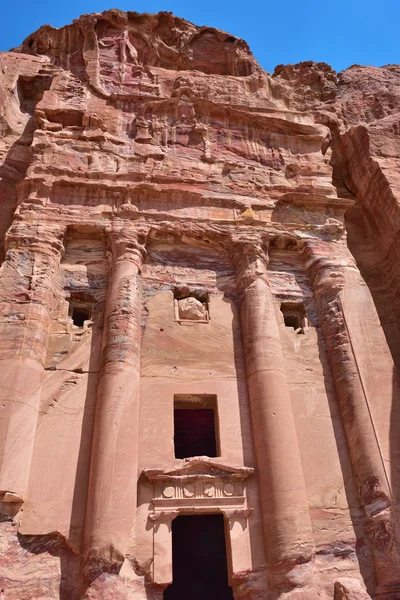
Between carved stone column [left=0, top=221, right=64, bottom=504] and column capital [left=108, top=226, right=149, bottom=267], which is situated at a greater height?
column capital [left=108, top=226, right=149, bottom=267]

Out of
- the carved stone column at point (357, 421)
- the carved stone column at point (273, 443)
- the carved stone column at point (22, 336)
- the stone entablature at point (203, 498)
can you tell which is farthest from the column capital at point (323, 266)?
the carved stone column at point (22, 336)

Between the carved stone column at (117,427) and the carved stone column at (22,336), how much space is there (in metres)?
1.14

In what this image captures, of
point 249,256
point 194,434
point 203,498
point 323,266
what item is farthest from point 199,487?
point 323,266

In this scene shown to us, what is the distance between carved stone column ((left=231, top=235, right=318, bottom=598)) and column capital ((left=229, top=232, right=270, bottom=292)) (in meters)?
0.02

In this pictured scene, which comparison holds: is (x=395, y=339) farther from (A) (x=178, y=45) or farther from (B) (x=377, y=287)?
(A) (x=178, y=45)

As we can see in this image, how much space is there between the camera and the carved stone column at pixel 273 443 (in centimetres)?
802

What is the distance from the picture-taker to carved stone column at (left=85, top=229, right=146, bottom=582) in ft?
25.4

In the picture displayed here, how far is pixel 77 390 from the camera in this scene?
956cm

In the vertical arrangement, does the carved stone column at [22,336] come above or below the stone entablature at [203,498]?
above

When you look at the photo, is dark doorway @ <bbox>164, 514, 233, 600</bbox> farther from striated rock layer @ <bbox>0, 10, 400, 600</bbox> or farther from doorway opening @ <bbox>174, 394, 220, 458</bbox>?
doorway opening @ <bbox>174, 394, 220, 458</bbox>

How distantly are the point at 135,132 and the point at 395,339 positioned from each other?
887 centimetres

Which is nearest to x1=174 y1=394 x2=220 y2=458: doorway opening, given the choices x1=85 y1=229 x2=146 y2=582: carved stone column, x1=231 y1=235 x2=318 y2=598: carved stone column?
x1=231 y1=235 x2=318 y2=598: carved stone column

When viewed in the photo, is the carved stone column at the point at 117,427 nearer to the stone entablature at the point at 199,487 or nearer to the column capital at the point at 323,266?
the stone entablature at the point at 199,487

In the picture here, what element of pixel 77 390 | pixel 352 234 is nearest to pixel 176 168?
pixel 352 234
